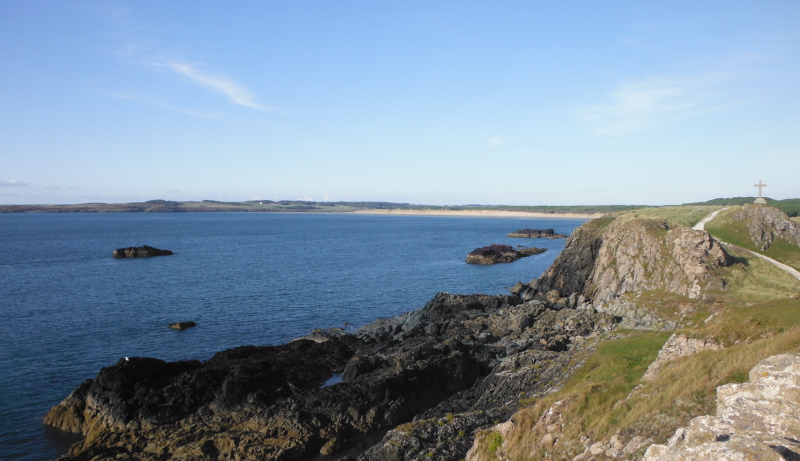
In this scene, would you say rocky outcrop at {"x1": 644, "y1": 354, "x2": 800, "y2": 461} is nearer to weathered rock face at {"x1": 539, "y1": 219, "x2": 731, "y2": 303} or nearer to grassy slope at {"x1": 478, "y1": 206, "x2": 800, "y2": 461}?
grassy slope at {"x1": 478, "y1": 206, "x2": 800, "y2": 461}

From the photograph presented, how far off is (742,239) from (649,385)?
39858 mm

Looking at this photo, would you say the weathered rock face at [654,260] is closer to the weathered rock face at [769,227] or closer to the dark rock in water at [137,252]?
the weathered rock face at [769,227]

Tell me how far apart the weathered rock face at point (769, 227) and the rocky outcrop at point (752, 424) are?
131ft

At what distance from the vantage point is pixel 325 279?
224ft

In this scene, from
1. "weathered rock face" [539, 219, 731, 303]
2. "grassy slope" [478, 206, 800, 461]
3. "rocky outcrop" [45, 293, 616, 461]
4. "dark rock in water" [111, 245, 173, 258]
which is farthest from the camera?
"dark rock in water" [111, 245, 173, 258]

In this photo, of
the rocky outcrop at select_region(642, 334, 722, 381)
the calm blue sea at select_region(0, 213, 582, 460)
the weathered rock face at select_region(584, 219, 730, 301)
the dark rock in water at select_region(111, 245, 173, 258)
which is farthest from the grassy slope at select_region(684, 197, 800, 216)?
the dark rock in water at select_region(111, 245, 173, 258)

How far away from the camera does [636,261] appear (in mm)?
42250

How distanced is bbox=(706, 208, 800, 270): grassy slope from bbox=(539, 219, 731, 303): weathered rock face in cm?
704

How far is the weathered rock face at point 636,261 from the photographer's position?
121 feet

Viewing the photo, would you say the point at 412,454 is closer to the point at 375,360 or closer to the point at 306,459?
the point at 306,459

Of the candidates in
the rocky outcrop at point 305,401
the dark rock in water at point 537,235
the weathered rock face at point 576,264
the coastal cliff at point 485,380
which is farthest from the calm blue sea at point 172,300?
the dark rock in water at point 537,235

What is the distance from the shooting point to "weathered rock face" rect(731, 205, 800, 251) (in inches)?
1715

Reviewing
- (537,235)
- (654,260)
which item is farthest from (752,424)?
(537,235)

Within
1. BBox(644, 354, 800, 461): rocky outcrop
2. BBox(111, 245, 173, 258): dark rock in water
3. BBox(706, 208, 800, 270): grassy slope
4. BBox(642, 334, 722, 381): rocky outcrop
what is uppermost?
BBox(706, 208, 800, 270): grassy slope
